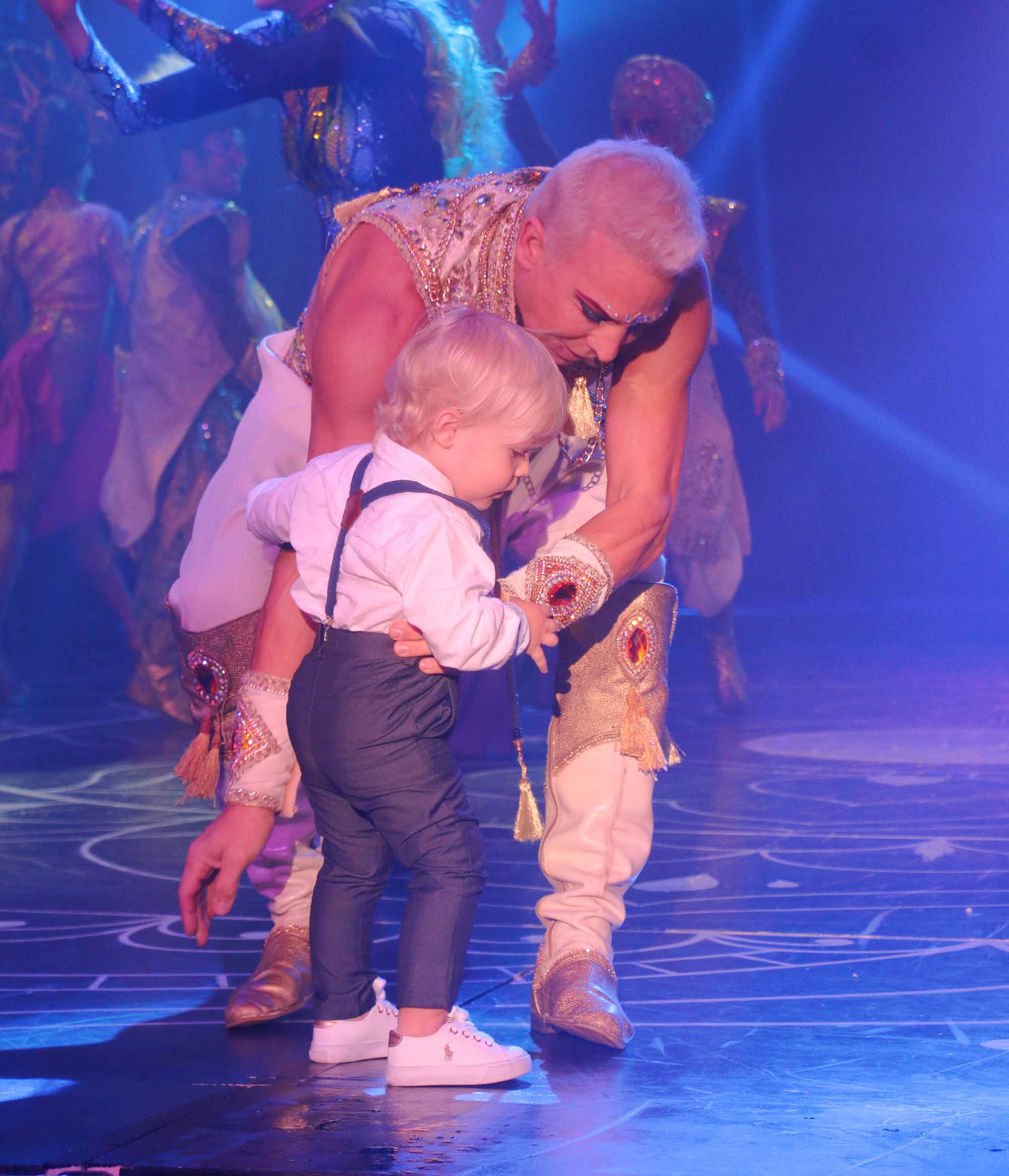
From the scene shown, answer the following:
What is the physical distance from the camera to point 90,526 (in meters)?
5.50

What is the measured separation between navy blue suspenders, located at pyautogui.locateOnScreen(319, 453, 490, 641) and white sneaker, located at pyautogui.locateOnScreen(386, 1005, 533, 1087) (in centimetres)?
42

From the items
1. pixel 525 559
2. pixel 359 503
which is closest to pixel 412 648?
pixel 359 503

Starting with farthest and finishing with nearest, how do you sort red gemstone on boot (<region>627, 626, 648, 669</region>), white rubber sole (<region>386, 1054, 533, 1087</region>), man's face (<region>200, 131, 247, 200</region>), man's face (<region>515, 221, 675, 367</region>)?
man's face (<region>200, 131, 247, 200</region>) < red gemstone on boot (<region>627, 626, 648, 669</region>) < man's face (<region>515, 221, 675, 367</region>) < white rubber sole (<region>386, 1054, 533, 1087</region>)

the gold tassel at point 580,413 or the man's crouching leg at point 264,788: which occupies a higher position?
the gold tassel at point 580,413

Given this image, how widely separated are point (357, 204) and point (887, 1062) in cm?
121

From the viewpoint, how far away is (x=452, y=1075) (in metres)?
1.31

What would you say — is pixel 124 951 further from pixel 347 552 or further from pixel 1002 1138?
pixel 1002 1138

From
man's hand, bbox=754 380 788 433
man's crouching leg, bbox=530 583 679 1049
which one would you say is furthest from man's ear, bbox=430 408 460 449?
man's hand, bbox=754 380 788 433

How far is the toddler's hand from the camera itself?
4.84 ft

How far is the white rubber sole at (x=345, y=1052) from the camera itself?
1423 millimetres

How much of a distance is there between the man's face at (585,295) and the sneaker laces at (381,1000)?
745 millimetres

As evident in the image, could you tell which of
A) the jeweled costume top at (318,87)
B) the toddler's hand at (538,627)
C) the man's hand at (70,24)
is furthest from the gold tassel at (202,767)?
the jeweled costume top at (318,87)

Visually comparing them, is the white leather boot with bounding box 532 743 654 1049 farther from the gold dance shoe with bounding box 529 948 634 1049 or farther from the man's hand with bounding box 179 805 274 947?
the man's hand with bounding box 179 805 274 947

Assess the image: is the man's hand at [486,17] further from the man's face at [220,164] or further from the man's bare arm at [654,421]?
the man's bare arm at [654,421]
